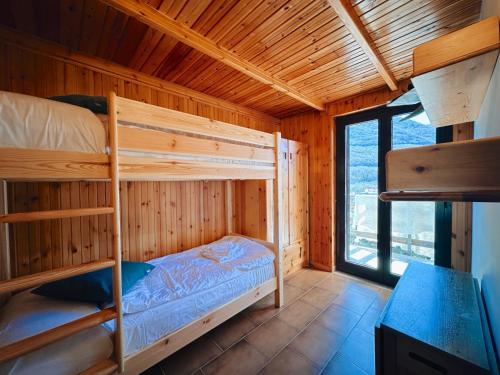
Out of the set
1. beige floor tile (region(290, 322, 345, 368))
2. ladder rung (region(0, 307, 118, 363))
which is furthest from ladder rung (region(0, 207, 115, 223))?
beige floor tile (region(290, 322, 345, 368))

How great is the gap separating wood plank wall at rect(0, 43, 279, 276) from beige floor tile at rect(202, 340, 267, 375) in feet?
4.26

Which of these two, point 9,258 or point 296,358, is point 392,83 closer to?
point 296,358

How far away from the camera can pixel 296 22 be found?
4.99 ft

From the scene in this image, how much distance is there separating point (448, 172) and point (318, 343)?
6.03 ft

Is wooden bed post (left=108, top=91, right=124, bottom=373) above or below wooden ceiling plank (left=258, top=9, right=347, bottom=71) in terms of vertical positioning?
below

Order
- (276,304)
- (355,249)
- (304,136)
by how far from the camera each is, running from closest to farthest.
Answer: (276,304) → (355,249) → (304,136)

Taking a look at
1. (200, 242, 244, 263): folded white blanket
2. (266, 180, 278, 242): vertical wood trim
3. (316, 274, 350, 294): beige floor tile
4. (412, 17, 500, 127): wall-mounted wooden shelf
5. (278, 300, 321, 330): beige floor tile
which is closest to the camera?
(412, 17, 500, 127): wall-mounted wooden shelf

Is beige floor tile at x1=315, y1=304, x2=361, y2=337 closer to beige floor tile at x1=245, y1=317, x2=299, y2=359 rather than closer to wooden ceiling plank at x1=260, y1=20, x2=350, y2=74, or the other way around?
beige floor tile at x1=245, y1=317, x2=299, y2=359

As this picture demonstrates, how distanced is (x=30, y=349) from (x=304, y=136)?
3.53m

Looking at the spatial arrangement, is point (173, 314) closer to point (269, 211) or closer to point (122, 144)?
point (122, 144)

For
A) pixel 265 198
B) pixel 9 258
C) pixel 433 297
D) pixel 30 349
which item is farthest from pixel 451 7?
pixel 9 258

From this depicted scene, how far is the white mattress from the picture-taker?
0.88 meters

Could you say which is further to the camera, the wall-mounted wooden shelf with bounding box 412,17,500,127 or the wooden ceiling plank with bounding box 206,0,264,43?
the wooden ceiling plank with bounding box 206,0,264,43

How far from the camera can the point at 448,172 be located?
49 cm
